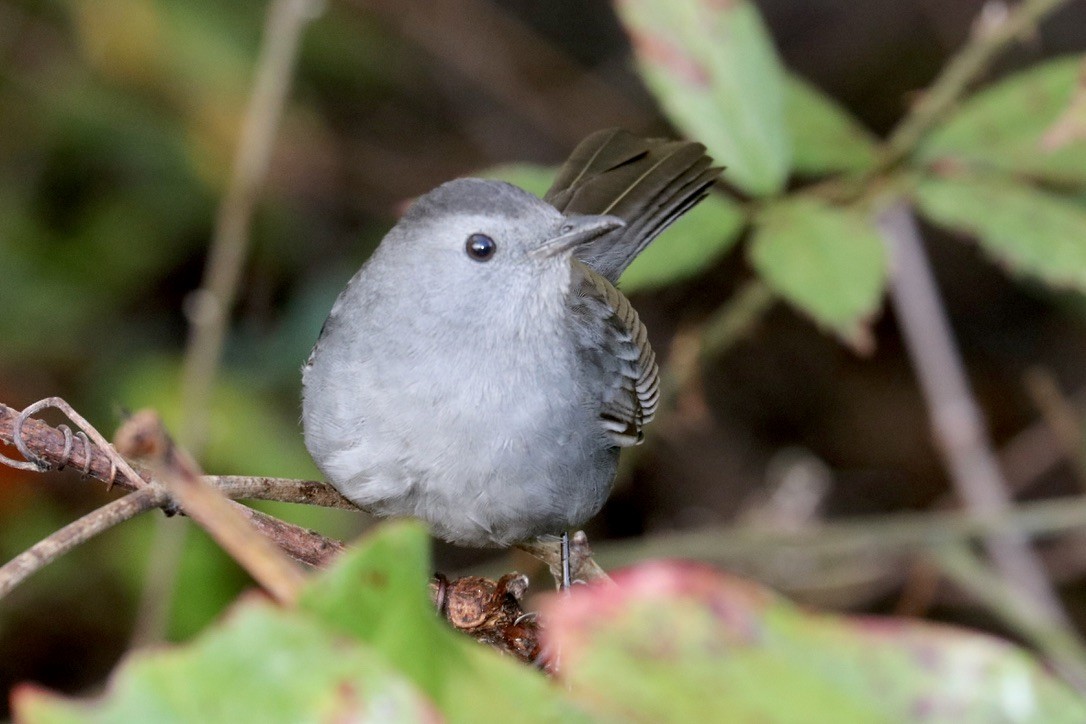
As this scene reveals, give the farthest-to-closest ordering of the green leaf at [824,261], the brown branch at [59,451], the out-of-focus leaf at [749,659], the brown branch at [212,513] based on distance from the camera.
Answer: the green leaf at [824,261] → the brown branch at [59,451] → the brown branch at [212,513] → the out-of-focus leaf at [749,659]

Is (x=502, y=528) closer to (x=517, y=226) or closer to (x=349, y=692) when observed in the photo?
(x=517, y=226)

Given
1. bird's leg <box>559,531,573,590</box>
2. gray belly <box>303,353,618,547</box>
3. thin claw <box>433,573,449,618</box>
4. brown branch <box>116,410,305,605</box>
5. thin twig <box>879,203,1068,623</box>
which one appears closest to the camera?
brown branch <box>116,410,305,605</box>

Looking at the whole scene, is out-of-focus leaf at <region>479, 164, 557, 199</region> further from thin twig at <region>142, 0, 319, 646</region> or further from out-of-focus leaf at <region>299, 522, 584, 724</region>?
out-of-focus leaf at <region>299, 522, 584, 724</region>

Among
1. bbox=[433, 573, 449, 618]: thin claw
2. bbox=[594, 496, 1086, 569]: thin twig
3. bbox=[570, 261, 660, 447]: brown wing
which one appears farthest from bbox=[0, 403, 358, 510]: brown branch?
bbox=[594, 496, 1086, 569]: thin twig

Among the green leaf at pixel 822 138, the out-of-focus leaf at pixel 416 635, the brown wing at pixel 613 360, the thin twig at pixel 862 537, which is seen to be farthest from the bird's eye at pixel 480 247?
the out-of-focus leaf at pixel 416 635

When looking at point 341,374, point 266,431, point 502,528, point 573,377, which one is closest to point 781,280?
A: point 573,377

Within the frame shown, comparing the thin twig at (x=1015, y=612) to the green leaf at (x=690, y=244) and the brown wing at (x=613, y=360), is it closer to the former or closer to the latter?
the brown wing at (x=613, y=360)

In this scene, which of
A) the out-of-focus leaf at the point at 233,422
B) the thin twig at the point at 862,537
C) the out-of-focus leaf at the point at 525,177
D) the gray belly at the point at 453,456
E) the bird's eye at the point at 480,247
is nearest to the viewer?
the gray belly at the point at 453,456
